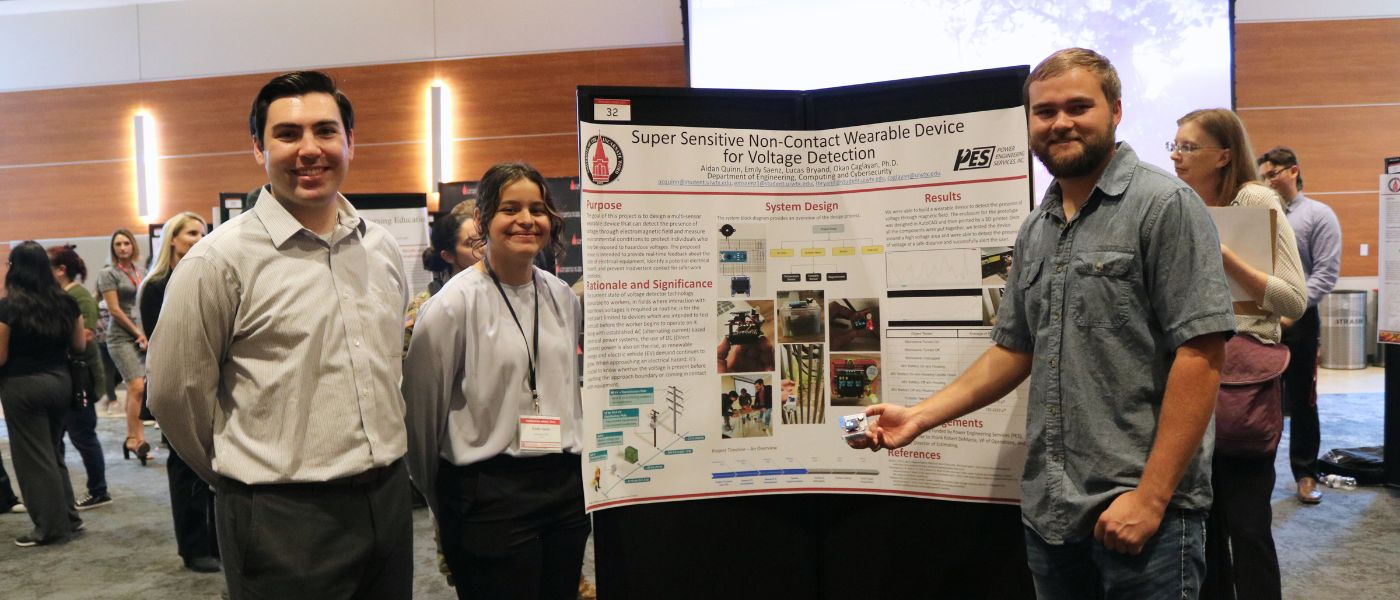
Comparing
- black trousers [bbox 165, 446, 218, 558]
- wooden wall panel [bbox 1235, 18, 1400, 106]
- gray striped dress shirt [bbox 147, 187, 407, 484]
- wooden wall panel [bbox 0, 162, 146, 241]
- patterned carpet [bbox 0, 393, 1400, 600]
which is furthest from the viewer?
wooden wall panel [bbox 0, 162, 146, 241]

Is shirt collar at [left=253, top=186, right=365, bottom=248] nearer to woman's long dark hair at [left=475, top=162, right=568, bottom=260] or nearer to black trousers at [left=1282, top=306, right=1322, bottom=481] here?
woman's long dark hair at [left=475, top=162, right=568, bottom=260]

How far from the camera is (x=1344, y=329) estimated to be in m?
7.79

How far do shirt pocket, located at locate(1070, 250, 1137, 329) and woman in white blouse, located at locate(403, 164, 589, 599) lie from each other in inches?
46.4

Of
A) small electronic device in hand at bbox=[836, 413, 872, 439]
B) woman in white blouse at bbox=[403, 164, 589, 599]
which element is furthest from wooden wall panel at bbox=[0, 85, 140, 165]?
small electronic device in hand at bbox=[836, 413, 872, 439]

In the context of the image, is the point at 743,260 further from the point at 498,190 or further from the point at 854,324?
the point at 498,190

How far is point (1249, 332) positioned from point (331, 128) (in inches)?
87.2

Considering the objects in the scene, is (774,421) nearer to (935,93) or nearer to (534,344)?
(534,344)

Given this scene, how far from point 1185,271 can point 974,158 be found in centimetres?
78

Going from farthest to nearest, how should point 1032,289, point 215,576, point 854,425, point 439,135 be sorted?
point 439,135 < point 215,576 < point 854,425 < point 1032,289

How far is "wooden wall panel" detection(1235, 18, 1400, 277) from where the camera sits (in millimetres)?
7719

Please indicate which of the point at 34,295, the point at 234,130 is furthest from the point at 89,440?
the point at 234,130

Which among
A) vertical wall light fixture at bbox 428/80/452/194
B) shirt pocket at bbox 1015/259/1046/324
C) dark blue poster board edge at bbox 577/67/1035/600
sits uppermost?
vertical wall light fixture at bbox 428/80/452/194

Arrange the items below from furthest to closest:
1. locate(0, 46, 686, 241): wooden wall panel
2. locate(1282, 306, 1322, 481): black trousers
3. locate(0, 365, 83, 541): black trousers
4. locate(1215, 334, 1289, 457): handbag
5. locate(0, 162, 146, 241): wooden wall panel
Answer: locate(0, 162, 146, 241): wooden wall panel
locate(0, 46, 686, 241): wooden wall panel
locate(1282, 306, 1322, 481): black trousers
locate(0, 365, 83, 541): black trousers
locate(1215, 334, 1289, 457): handbag

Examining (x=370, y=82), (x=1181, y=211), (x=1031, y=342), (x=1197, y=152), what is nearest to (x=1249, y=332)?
(x=1197, y=152)
